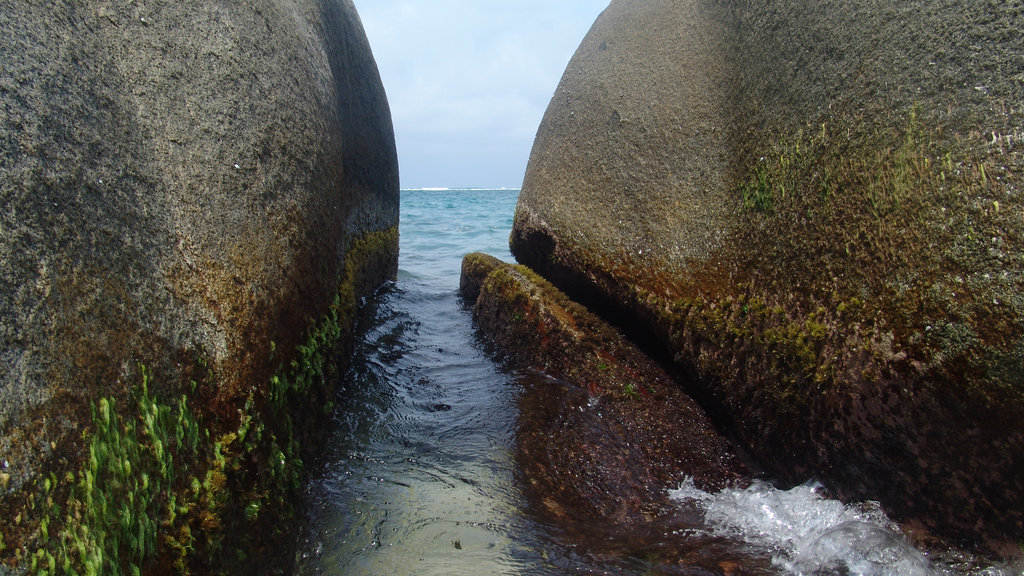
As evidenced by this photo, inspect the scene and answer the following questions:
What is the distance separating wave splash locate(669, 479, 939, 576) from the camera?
87.7 inches

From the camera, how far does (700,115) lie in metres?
3.51

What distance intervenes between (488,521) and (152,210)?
1763mm

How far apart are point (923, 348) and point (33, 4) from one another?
328 cm

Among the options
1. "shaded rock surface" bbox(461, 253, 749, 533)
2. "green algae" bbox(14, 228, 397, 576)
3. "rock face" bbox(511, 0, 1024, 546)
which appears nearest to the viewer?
"green algae" bbox(14, 228, 397, 576)

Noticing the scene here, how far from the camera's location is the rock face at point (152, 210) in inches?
67.6

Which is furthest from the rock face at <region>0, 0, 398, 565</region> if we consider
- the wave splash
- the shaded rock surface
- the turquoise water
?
the wave splash

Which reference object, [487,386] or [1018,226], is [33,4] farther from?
[1018,226]

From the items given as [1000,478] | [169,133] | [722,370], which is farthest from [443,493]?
[1000,478]

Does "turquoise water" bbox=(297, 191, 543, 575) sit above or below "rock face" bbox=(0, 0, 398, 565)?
below

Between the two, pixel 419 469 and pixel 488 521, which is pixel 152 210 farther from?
pixel 488 521

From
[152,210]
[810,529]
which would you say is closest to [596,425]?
[810,529]

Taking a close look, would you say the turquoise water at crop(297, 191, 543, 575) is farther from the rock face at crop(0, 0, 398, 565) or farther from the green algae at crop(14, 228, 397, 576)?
the rock face at crop(0, 0, 398, 565)

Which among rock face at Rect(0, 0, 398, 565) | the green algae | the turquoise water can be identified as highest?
rock face at Rect(0, 0, 398, 565)

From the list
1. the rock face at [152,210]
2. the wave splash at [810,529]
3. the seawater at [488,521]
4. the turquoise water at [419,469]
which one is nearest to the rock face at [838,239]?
the wave splash at [810,529]
